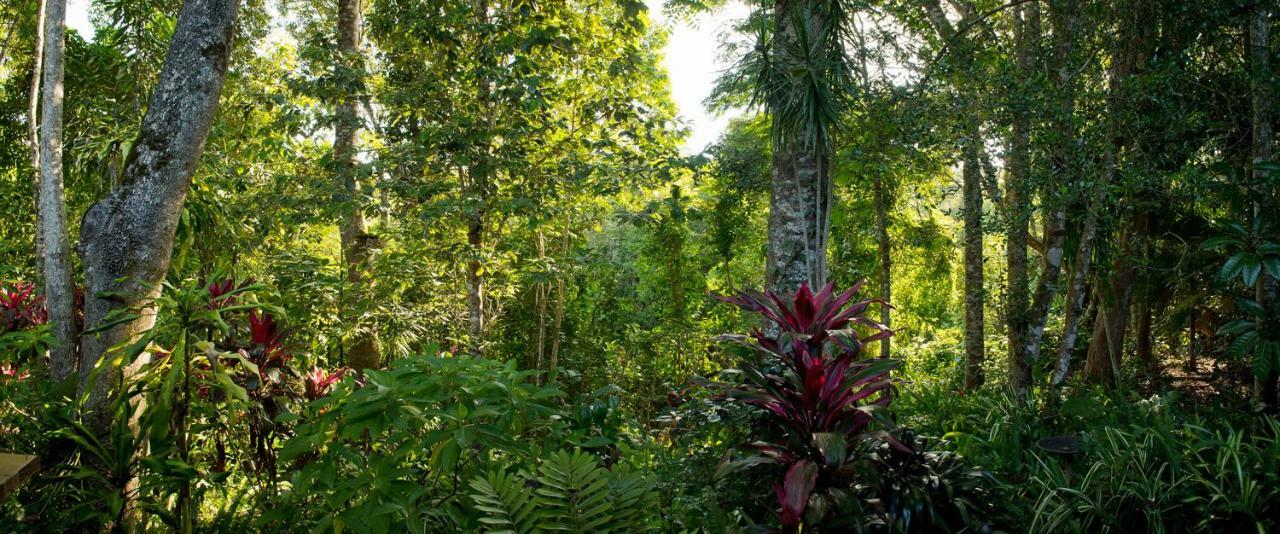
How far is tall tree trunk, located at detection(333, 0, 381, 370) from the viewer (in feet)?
16.2

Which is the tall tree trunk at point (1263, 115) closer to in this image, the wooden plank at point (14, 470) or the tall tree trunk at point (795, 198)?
the tall tree trunk at point (795, 198)

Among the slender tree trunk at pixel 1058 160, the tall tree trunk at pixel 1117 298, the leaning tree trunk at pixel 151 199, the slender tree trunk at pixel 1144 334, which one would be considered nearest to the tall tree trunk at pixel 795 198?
the slender tree trunk at pixel 1058 160

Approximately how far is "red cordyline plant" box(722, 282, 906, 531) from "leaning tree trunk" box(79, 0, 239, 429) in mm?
2403

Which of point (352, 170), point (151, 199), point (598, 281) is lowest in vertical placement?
point (598, 281)

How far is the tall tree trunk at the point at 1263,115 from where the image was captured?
3.91 m

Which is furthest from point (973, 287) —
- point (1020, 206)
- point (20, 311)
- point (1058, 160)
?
point (20, 311)

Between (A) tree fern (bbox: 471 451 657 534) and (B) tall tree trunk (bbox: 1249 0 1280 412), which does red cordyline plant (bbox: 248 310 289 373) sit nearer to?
(A) tree fern (bbox: 471 451 657 534)

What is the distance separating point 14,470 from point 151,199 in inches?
50.4

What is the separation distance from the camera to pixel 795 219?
15.2 ft

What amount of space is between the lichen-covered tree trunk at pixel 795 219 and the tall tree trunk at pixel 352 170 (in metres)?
2.93

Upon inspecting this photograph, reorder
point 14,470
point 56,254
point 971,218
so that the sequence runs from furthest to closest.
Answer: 1. point 971,218
2. point 56,254
3. point 14,470

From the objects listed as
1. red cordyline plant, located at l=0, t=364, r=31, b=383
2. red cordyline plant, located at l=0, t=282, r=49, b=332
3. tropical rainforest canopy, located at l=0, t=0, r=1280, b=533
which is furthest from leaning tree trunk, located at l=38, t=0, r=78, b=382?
red cordyline plant, located at l=0, t=282, r=49, b=332

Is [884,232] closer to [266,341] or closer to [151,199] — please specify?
[266,341]

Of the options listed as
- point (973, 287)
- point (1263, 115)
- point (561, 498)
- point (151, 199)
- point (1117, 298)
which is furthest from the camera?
point (973, 287)
